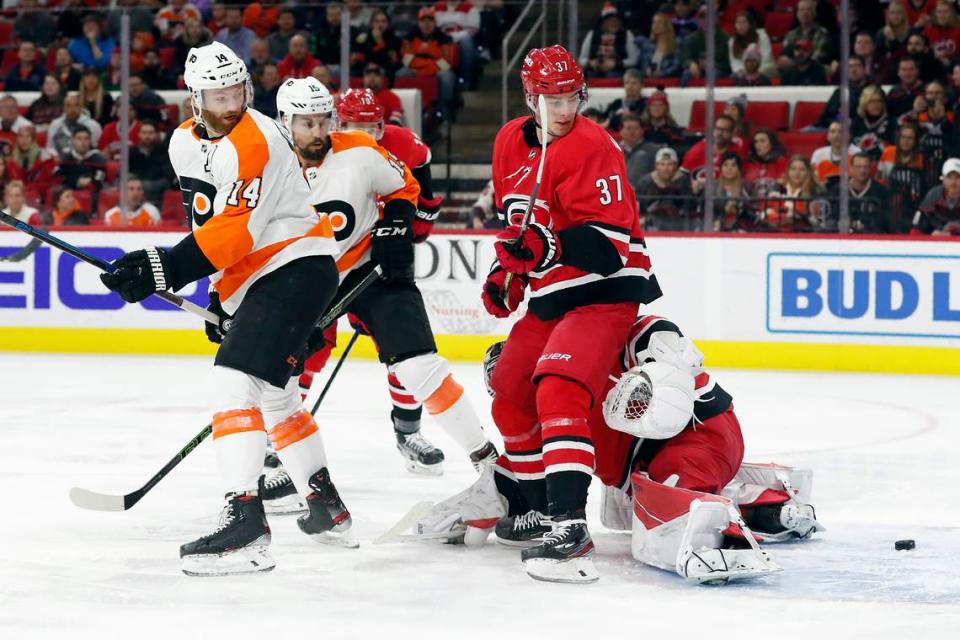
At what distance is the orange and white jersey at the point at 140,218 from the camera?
8492mm

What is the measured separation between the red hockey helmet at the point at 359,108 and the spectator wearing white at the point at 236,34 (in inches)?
183

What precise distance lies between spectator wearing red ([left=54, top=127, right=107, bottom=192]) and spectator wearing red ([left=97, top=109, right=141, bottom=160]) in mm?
43

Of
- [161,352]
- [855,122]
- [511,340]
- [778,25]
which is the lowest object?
[161,352]

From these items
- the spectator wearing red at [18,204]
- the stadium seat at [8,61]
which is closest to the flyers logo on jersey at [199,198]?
the spectator wearing red at [18,204]

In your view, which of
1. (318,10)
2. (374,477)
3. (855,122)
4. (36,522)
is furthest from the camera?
(318,10)

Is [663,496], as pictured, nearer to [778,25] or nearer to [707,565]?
[707,565]

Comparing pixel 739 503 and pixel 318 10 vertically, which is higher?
pixel 318 10

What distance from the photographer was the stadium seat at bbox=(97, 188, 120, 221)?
8.52 meters

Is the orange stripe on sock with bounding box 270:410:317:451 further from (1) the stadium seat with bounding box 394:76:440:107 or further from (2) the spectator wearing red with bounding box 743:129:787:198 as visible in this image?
(1) the stadium seat with bounding box 394:76:440:107

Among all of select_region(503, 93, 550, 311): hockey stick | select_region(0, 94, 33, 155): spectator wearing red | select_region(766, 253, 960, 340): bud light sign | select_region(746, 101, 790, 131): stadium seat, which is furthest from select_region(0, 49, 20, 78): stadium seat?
select_region(503, 93, 550, 311): hockey stick

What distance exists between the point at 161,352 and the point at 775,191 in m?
3.43

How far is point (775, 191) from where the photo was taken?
7.78 m

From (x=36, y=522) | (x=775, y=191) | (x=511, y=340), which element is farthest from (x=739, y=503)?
(x=775, y=191)

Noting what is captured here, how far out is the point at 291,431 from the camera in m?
3.85
